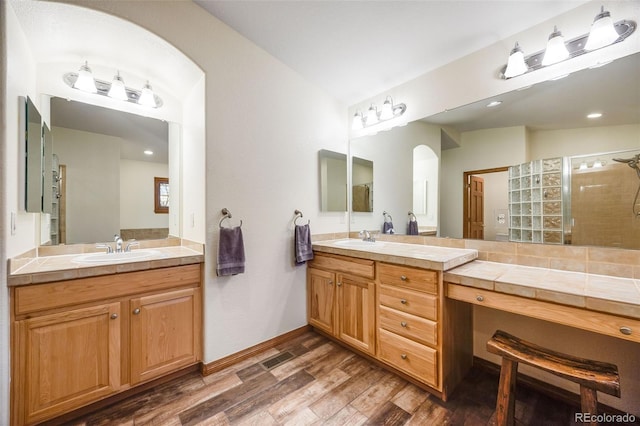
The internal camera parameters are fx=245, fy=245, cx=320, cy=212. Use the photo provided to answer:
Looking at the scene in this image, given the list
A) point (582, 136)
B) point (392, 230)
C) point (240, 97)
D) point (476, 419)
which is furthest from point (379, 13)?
point (476, 419)

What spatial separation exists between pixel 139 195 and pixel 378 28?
2310 mm

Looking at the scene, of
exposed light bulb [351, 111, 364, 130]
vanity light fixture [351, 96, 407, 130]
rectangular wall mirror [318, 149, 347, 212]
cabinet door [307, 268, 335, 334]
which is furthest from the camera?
exposed light bulb [351, 111, 364, 130]

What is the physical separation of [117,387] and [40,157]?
1.49 metres

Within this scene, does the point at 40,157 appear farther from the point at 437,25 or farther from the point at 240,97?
the point at 437,25

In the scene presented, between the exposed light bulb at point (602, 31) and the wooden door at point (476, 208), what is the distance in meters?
0.93

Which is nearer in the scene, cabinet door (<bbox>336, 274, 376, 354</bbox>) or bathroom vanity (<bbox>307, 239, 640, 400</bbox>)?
bathroom vanity (<bbox>307, 239, 640, 400</bbox>)

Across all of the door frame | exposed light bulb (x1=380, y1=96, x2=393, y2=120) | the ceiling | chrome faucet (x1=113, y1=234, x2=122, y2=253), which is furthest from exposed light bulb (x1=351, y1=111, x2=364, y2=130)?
chrome faucet (x1=113, y1=234, x2=122, y2=253)

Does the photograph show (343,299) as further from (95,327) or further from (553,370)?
(95,327)

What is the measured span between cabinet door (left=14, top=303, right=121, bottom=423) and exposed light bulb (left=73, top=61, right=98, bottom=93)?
151 cm

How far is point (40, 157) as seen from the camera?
60.4 inches

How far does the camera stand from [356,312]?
1993 mm

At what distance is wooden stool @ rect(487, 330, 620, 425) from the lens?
971 millimetres

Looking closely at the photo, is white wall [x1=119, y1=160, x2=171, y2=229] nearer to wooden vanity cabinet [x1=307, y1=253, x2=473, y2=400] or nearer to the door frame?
wooden vanity cabinet [x1=307, y1=253, x2=473, y2=400]

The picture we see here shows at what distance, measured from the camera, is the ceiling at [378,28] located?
1604 mm
